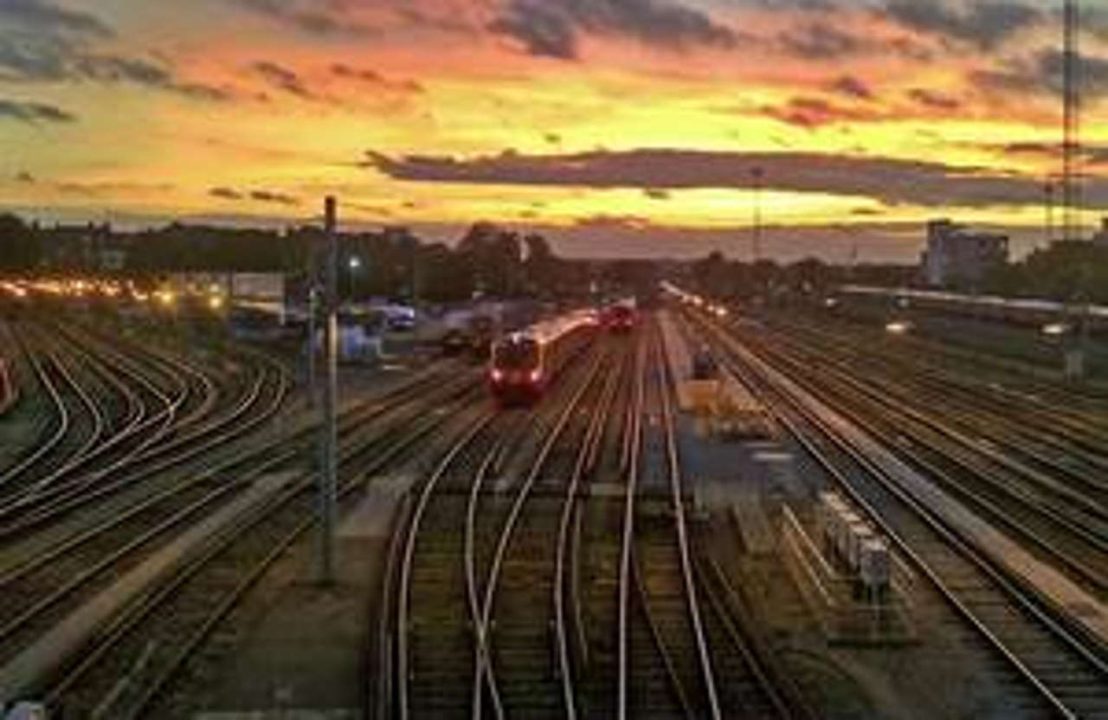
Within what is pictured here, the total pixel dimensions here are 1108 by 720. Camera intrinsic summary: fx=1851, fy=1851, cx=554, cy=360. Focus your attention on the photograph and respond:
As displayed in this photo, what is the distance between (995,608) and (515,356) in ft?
105

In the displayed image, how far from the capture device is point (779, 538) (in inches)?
1070

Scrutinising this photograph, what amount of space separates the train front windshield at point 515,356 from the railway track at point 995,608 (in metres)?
15.6

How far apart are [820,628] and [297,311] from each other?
69693 millimetres

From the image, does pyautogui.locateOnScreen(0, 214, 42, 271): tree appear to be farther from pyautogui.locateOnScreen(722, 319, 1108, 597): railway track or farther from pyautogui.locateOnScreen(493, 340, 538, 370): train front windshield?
pyautogui.locateOnScreen(722, 319, 1108, 597): railway track

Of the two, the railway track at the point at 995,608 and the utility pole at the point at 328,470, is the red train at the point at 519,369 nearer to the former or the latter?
the railway track at the point at 995,608

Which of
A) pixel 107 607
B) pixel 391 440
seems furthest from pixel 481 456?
pixel 107 607

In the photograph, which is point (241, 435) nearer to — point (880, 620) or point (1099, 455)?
point (1099, 455)

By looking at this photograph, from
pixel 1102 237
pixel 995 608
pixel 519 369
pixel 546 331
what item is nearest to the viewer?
pixel 995 608

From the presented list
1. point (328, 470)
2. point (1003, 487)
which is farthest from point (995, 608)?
point (1003, 487)

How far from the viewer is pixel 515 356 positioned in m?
53.5

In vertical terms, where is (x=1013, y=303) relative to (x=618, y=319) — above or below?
above

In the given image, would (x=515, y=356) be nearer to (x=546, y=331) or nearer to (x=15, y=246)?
(x=546, y=331)

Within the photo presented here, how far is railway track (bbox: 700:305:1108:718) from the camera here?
1795 centimetres

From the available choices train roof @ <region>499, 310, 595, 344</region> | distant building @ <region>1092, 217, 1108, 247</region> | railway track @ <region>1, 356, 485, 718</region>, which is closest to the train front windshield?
train roof @ <region>499, 310, 595, 344</region>
